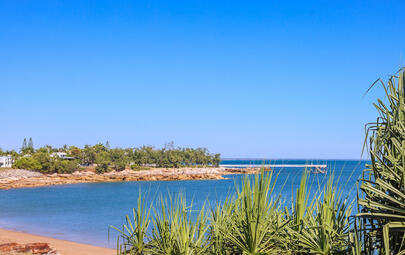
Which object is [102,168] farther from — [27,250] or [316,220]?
[316,220]

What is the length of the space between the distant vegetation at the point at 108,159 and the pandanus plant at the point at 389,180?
253 ft

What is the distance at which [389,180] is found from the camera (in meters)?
3.07

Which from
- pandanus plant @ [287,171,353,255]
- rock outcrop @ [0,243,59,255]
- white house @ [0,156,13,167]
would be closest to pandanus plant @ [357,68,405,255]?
pandanus plant @ [287,171,353,255]

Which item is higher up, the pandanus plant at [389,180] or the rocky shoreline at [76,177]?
the pandanus plant at [389,180]

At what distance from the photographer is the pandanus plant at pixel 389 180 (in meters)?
2.75

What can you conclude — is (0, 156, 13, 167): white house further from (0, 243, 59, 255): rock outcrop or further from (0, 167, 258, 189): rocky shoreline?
(0, 243, 59, 255): rock outcrop

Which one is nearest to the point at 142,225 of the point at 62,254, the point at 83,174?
the point at 62,254

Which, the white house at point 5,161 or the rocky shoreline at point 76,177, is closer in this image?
the rocky shoreline at point 76,177

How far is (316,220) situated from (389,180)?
1.45 meters

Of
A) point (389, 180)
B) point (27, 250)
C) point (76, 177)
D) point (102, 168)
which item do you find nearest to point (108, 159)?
point (102, 168)

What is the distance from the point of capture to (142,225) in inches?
207

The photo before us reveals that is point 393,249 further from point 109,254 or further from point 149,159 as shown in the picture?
point 149,159

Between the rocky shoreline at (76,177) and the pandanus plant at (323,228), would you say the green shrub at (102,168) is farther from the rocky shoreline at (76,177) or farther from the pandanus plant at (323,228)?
the pandanus plant at (323,228)

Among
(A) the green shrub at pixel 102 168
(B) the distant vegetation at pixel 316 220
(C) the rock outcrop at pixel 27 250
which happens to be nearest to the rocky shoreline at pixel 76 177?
(A) the green shrub at pixel 102 168
